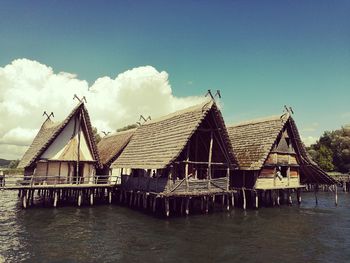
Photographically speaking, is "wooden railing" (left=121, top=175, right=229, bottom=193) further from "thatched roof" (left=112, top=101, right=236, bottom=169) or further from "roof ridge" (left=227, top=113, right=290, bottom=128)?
"roof ridge" (left=227, top=113, right=290, bottom=128)

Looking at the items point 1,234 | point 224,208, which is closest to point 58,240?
point 1,234

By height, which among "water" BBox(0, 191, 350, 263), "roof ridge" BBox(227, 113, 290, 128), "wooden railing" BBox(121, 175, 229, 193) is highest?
"roof ridge" BBox(227, 113, 290, 128)

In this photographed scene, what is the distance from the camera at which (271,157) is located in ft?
87.6

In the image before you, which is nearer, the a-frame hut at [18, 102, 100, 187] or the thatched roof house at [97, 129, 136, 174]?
the a-frame hut at [18, 102, 100, 187]

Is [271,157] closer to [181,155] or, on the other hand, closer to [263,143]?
[263,143]

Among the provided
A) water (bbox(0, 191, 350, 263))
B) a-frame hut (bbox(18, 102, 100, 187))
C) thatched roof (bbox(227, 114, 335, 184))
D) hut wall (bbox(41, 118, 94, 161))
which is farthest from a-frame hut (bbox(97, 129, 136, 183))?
thatched roof (bbox(227, 114, 335, 184))

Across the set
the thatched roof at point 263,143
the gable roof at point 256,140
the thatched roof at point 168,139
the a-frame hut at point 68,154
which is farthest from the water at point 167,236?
the thatched roof at point 263,143

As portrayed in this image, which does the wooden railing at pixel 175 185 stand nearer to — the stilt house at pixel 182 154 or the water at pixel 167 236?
the stilt house at pixel 182 154

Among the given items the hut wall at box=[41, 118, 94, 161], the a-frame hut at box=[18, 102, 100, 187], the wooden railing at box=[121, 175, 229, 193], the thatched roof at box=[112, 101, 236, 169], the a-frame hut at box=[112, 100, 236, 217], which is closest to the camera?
the wooden railing at box=[121, 175, 229, 193]

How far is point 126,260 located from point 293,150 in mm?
20446

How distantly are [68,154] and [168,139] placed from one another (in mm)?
9003

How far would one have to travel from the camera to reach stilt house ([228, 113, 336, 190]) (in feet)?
85.0

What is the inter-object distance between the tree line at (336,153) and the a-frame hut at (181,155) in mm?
37109

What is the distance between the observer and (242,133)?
29891mm
